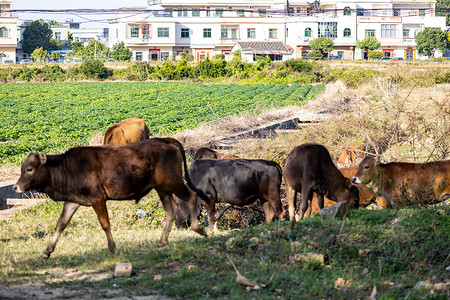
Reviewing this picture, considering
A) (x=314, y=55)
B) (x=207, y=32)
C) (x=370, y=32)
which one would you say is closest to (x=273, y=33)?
(x=207, y=32)

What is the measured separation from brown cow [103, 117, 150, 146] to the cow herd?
9.64ft

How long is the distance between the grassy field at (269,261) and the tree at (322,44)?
302 ft

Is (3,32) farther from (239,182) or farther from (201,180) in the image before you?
(239,182)

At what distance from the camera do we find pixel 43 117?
108 feet

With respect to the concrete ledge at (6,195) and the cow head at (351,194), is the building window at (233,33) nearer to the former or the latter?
the concrete ledge at (6,195)

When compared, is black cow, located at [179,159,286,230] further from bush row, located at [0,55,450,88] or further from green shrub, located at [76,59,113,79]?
green shrub, located at [76,59,113,79]

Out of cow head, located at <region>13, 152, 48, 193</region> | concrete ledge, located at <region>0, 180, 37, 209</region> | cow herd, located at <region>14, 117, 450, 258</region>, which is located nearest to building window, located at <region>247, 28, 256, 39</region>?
concrete ledge, located at <region>0, 180, 37, 209</region>

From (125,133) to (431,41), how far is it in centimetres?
9343

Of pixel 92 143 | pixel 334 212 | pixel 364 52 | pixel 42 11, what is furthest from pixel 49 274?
pixel 364 52

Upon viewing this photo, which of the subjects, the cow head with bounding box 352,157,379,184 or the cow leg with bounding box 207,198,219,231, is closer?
the cow leg with bounding box 207,198,219,231

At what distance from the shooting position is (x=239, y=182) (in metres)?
12.2

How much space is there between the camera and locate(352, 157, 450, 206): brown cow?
477 inches

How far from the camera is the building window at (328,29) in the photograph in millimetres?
A: 106438

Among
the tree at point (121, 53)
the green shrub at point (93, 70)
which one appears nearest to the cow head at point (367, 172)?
the green shrub at point (93, 70)
